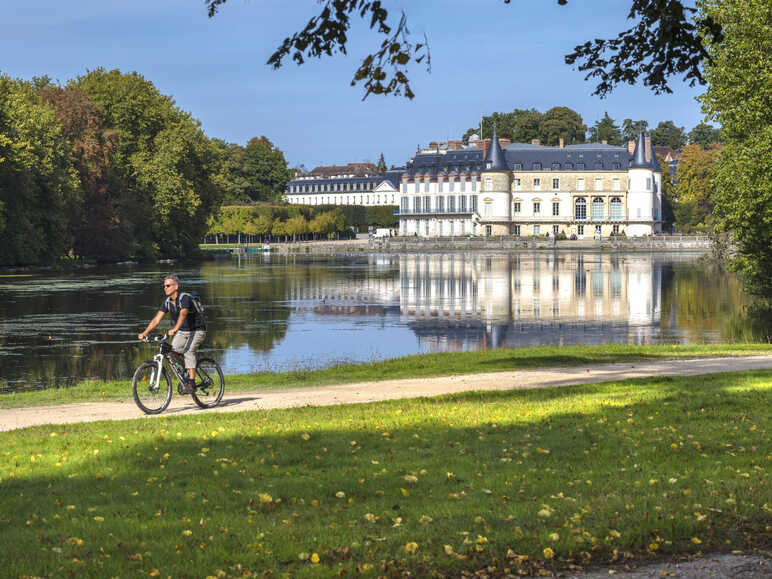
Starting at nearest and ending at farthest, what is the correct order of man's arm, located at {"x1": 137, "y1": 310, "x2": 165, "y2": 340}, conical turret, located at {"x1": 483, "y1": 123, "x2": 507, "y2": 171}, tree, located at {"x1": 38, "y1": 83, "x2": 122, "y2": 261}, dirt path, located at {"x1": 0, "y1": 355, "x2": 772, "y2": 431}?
man's arm, located at {"x1": 137, "y1": 310, "x2": 165, "y2": 340}, dirt path, located at {"x1": 0, "y1": 355, "x2": 772, "y2": 431}, tree, located at {"x1": 38, "y1": 83, "x2": 122, "y2": 261}, conical turret, located at {"x1": 483, "y1": 123, "x2": 507, "y2": 171}

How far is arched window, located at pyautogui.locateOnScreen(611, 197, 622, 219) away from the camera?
115 m

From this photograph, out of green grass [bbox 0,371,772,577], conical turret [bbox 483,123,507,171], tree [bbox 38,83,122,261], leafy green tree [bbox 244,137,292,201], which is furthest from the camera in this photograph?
leafy green tree [bbox 244,137,292,201]

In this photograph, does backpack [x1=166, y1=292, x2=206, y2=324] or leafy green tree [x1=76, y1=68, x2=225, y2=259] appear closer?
backpack [x1=166, y1=292, x2=206, y2=324]

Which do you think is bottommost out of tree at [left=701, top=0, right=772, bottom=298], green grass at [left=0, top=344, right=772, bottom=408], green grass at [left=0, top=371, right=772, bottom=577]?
green grass at [left=0, top=344, right=772, bottom=408]

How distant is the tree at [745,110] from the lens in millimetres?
28375

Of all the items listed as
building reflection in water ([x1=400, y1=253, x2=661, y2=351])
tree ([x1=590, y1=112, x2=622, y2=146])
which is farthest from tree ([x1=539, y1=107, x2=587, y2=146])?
building reflection in water ([x1=400, y1=253, x2=661, y2=351])

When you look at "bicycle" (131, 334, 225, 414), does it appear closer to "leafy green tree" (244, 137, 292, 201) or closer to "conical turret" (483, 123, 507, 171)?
"conical turret" (483, 123, 507, 171)

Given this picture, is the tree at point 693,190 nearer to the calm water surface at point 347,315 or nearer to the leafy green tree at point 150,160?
the calm water surface at point 347,315

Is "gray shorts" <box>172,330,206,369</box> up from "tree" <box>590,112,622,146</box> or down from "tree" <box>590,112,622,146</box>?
down

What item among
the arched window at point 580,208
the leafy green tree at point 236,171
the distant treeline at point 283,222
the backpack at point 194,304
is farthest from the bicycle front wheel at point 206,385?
the leafy green tree at point 236,171

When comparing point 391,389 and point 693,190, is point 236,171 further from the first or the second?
point 391,389

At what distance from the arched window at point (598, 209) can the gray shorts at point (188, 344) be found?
353ft

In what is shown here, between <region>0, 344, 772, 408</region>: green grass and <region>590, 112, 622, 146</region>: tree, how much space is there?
132566 mm

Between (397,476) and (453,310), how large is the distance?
29292mm
